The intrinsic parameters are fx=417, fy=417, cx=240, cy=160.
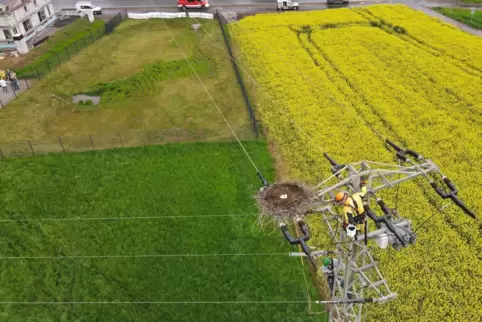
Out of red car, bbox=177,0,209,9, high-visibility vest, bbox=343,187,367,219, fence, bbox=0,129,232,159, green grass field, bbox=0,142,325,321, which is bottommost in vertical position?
green grass field, bbox=0,142,325,321

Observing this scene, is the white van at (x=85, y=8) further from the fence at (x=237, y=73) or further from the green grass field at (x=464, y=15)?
the green grass field at (x=464, y=15)

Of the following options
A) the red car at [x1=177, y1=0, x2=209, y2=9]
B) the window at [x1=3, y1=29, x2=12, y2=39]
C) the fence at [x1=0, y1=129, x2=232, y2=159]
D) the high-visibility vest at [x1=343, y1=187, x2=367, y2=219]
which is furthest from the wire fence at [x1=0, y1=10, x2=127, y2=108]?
the high-visibility vest at [x1=343, y1=187, x2=367, y2=219]

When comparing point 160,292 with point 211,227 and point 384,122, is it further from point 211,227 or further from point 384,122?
point 384,122

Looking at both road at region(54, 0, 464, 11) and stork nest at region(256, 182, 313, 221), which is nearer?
stork nest at region(256, 182, 313, 221)

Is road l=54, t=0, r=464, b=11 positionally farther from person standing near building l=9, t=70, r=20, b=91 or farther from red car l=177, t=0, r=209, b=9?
person standing near building l=9, t=70, r=20, b=91


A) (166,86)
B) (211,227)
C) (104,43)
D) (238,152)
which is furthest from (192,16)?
(211,227)

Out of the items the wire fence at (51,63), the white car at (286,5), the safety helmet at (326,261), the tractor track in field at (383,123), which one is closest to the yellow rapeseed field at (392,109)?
the tractor track in field at (383,123)

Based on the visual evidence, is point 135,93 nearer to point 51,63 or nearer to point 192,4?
point 51,63
